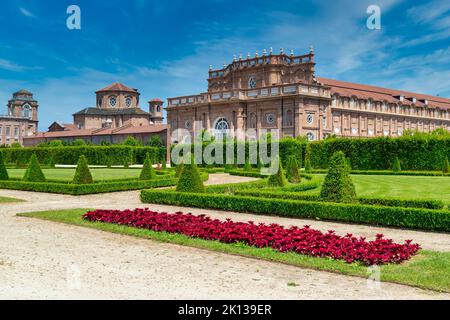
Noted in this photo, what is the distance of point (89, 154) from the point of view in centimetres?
5341

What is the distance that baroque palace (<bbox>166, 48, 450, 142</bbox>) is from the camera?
48.9 metres

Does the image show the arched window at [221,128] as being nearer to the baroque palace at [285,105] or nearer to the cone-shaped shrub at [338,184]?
the baroque palace at [285,105]

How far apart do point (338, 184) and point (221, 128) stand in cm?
4101

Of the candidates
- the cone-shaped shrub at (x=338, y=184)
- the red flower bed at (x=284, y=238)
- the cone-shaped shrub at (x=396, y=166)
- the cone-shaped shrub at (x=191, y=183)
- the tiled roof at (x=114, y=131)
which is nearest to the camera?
the red flower bed at (x=284, y=238)

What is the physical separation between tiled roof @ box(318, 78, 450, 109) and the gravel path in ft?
164

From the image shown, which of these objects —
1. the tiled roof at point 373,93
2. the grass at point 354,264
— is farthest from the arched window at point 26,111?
the grass at point 354,264

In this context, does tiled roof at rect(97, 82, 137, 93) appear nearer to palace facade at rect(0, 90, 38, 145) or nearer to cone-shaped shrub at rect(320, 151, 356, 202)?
palace facade at rect(0, 90, 38, 145)

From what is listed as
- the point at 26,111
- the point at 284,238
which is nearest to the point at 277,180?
the point at 284,238

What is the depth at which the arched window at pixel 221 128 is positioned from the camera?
53.5 meters

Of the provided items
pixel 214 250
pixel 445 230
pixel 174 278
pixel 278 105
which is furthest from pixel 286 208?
pixel 278 105

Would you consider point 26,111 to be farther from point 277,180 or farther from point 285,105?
point 277,180

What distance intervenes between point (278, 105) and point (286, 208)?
120 feet

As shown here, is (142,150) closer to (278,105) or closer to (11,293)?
(278,105)

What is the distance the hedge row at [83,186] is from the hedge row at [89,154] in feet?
91.9
